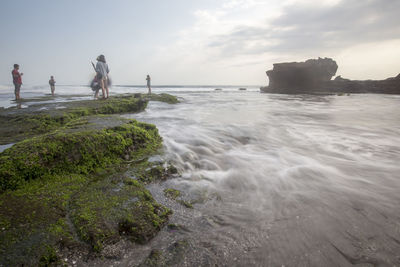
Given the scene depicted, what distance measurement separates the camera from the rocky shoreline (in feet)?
4.94

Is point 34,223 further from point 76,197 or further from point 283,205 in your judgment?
point 283,205

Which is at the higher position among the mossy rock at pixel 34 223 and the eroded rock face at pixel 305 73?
the eroded rock face at pixel 305 73

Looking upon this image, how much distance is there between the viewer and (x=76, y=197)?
207cm

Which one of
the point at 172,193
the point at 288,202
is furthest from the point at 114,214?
the point at 288,202

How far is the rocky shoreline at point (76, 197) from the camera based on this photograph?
4.94ft

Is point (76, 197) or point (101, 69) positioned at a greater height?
point (101, 69)

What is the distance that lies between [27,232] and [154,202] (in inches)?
41.6

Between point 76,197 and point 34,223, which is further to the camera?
point 76,197

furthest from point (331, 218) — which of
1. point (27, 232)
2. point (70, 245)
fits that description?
point (27, 232)

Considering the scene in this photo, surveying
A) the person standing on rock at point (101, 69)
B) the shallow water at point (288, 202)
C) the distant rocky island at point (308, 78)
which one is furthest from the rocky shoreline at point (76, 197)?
the distant rocky island at point (308, 78)

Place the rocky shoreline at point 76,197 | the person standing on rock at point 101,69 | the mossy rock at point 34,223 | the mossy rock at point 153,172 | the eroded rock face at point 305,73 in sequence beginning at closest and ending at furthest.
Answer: the mossy rock at point 34,223, the rocky shoreline at point 76,197, the mossy rock at point 153,172, the person standing on rock at point 101,69, the eroded rock face at point 305,73

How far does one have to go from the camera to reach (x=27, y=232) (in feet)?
5.03

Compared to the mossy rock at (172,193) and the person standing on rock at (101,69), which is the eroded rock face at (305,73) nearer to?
the person standing on rock at (101,69)

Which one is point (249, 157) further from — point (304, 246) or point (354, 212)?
point (304, 246)
